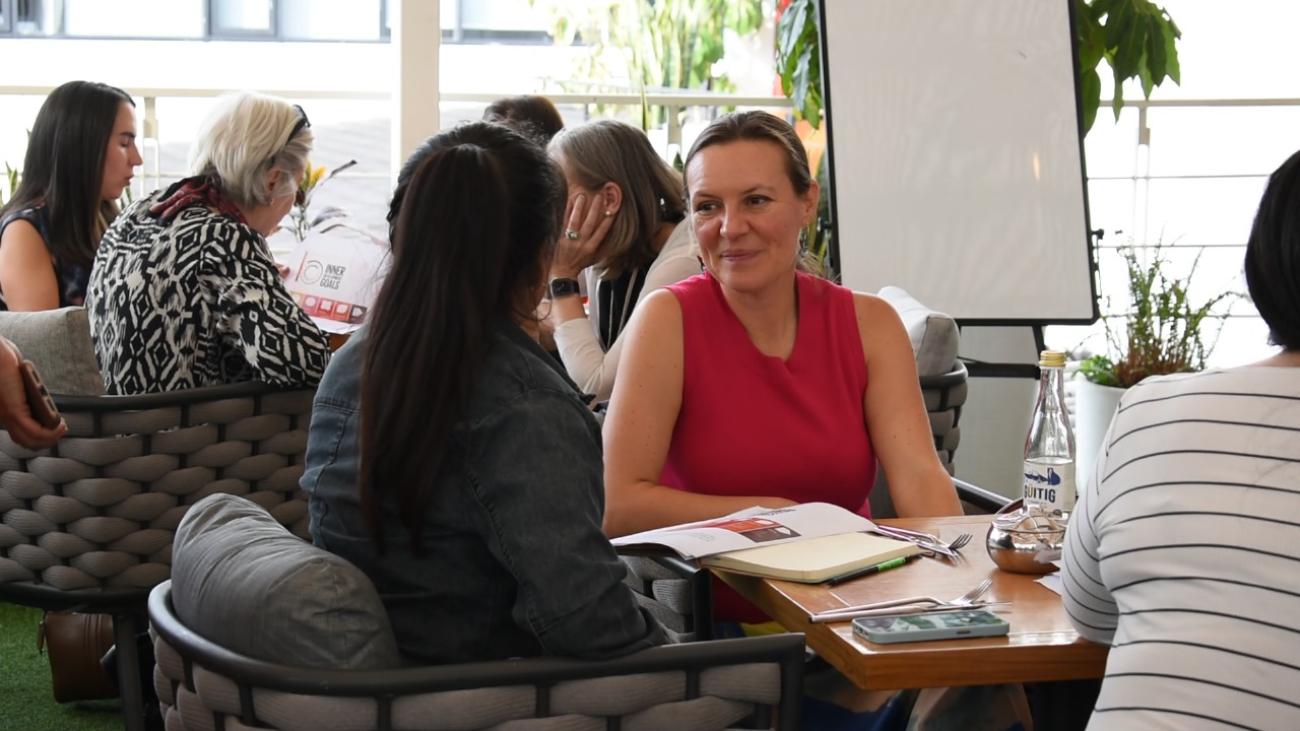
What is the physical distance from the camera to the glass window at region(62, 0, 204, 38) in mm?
9180

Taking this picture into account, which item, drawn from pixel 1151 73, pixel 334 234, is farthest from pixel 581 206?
pixel 1151 73

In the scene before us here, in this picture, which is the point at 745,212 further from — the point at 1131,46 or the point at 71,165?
the point at 1131,46

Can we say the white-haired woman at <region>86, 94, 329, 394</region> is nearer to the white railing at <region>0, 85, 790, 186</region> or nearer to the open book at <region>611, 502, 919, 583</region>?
the open book at <region>611, 502, 919, 583</region>

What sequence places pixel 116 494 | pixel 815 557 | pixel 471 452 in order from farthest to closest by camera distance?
pixel 116 494 < pixel 815 557 < pixel 471 452

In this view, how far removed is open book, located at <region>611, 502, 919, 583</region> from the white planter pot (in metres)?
2.94

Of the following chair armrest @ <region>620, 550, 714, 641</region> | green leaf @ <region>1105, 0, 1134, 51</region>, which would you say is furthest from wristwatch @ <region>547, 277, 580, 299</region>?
green leaf @ <region>1105, 0, 1134, 51</region>

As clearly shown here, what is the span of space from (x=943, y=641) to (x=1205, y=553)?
25 cm

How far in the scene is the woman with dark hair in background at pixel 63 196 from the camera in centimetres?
285

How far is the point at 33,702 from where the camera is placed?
276 centimetres

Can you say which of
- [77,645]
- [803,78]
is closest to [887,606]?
[77,645]

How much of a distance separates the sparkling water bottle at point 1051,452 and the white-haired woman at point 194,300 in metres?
1.11

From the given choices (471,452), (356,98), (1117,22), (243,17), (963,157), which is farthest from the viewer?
(243,17)

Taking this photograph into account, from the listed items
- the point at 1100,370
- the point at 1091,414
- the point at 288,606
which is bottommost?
the point at 1091,414

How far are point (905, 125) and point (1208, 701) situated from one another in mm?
3155
